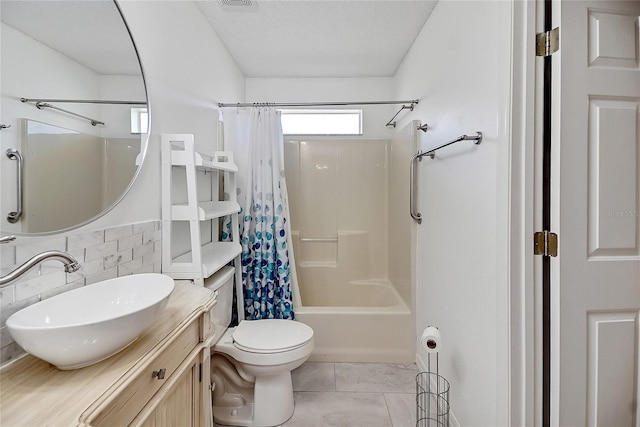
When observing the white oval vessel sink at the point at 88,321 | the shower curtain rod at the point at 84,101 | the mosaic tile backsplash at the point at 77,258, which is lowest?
the white oval vessel sink at the point at 88,321

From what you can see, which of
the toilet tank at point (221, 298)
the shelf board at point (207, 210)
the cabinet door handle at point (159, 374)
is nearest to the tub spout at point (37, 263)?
the cabinet door handle at point (159, 374)

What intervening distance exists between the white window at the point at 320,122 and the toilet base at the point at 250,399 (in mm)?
2302

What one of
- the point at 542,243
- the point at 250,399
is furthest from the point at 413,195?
the point at 250,399

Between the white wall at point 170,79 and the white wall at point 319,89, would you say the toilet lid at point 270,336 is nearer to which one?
the white wall at point 170,79

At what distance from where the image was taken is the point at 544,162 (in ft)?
3.58

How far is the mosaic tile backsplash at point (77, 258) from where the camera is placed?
2.63 feet

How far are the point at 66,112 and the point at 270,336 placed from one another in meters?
1.38

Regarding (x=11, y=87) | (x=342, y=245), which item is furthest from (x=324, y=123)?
(x=11, y=87)

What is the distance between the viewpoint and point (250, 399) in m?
1.74

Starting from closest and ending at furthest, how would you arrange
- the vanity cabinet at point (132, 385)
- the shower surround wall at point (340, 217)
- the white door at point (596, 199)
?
the vanity cabinet at point (132, 385) < the white door at point (596, 199) < the shower surround wall at point (340, 217)

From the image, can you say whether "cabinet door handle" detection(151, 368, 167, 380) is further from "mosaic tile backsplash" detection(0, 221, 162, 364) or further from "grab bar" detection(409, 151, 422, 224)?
"grab bar" detection(409, 151, 422, 224)

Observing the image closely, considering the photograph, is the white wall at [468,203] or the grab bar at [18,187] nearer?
the grab bar at [18,187]

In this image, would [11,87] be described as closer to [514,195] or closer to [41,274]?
[41,274]

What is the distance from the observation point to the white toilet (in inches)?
63.9
